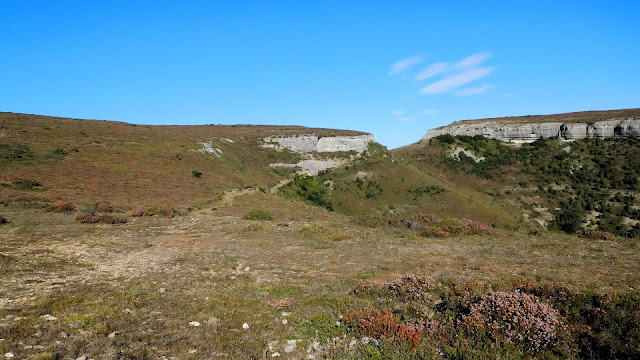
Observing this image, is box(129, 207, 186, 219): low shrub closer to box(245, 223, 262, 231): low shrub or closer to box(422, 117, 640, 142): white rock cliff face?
box(245, 223, 262, 231): low shrub

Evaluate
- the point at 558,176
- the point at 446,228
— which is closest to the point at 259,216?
the point at 446,228

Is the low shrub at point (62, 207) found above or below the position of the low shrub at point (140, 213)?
above

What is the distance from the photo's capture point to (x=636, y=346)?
725 centimetres

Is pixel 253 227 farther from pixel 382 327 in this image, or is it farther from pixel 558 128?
pixel 558 128

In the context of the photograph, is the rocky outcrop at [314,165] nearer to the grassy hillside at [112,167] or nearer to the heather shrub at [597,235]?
the grassy hillside at [112,167]

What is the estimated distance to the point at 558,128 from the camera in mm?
95250

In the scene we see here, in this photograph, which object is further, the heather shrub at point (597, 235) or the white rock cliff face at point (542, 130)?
the white rock cliff face at point (542, 130)

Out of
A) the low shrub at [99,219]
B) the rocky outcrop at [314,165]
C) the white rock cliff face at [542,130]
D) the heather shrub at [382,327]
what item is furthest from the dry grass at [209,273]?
the white rock cliff face at [542,130]

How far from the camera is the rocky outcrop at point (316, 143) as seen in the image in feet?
283

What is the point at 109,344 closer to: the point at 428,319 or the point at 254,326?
the point at 254,326

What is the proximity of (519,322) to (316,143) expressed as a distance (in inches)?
3171

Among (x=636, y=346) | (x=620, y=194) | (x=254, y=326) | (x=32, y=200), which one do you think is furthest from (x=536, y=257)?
(x=620, y=194)

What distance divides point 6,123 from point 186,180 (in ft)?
135

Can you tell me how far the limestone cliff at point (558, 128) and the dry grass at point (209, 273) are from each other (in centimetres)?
9018
